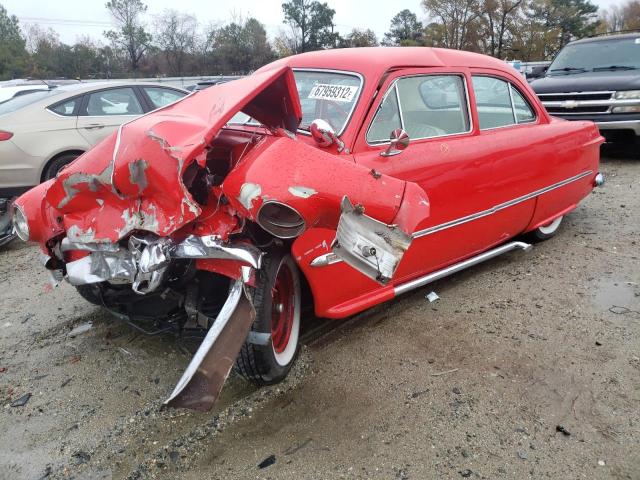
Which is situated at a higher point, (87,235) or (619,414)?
(87,235)

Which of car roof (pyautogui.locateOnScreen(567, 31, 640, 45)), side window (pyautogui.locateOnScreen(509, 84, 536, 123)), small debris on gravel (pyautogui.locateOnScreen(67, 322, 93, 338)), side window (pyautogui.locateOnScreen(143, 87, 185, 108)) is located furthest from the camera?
car roof (pyautogui.locateOnScreen(567, 31, 640, 45))

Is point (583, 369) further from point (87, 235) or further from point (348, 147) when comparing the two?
point (87, 235)

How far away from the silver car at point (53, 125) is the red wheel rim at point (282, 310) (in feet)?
12.6

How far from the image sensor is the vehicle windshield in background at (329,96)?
10.4 feet

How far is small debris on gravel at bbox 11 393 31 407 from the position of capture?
2770 mm

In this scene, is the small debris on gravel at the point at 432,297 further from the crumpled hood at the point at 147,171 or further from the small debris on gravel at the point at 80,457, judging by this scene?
the small debris on gravel at the point at 80,457

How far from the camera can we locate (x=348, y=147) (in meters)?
2.96

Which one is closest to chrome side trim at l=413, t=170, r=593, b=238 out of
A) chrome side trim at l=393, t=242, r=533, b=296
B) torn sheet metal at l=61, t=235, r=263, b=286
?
chrome side trim at l=393, t=242, r=533, b=296

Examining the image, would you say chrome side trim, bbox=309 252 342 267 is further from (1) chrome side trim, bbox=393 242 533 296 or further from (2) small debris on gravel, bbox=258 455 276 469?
(2) small debris on gravel, bbox=258 455 276 469

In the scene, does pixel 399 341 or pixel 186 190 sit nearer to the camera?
pixel 186 190

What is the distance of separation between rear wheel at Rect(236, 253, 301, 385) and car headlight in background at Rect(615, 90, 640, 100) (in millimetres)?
6978

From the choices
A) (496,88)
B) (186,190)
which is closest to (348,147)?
(186,190)

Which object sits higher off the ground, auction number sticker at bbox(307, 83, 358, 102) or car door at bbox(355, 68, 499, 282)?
auction number sticker at bbox(307, 83, 358, 102)

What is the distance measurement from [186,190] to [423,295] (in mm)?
2208
